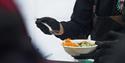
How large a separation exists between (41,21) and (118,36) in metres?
0.64

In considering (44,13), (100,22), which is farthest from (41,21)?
(44,13)

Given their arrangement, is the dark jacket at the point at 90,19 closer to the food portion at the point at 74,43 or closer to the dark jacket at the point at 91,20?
the dark jacket at the point at 91,20

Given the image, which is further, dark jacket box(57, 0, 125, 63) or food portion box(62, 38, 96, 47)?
dark jacket box(57, 0, 125, 63)

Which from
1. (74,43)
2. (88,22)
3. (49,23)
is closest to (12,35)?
(74,43)

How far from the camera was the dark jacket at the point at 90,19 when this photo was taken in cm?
122

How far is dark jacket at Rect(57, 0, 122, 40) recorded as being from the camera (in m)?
1.22

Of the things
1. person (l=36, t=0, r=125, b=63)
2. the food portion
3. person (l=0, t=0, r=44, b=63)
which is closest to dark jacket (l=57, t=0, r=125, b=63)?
person (l=36, t=0, r=125, b=63)

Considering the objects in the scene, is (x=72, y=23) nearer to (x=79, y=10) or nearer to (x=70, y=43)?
(x=79, y=10)

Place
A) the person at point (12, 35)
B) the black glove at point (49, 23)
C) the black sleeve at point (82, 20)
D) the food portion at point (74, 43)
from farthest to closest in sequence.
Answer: the black sleeve at point (82, 20)
the black glove at point (49, 23)
the food portion at point (74, 43)
the person at point (12, 35)

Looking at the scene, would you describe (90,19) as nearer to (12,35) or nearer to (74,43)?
(74,43)

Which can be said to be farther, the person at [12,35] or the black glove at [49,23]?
the black glove at [49,23]

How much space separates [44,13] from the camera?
6.58ft

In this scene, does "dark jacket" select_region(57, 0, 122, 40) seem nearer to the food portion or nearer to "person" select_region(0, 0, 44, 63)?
the food portion

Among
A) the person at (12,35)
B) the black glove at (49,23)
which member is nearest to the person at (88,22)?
the black glove at (49,23)
